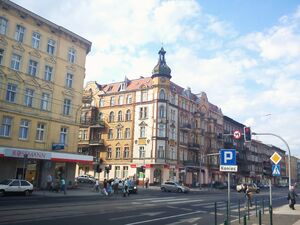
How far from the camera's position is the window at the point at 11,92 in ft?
104

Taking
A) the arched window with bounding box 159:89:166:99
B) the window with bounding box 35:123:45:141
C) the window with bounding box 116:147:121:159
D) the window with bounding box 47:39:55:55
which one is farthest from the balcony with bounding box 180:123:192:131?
the window with bounding box 35:123:45:141

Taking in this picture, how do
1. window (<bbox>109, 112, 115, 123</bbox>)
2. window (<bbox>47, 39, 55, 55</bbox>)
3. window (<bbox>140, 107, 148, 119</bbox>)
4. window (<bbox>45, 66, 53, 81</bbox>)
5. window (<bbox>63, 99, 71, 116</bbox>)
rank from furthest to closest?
window (<bbox>109, 112, 115, 123</bbox>)
window (<bbox>140, 107, 148, 119</bbox>)
window (<bbox>63, 99, 71, 116</bbox>)
window (<bbox>47, 39, 55, 55</bbox>)
window (<bbox>45, 66, 53, 81</bbox>)

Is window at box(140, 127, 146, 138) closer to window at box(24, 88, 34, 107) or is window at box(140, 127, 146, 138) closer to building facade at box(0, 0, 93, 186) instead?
building facade at box(0, 0, 93, 186)

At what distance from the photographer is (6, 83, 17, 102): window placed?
1242 inches

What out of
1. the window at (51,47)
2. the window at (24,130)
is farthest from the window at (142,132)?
the window at (24,130)

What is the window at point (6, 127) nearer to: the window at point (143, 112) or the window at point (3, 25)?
the window at point (3, 25)

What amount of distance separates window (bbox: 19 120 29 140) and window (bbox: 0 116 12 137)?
3.99ft

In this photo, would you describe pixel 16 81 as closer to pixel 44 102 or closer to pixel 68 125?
pixel 44 102

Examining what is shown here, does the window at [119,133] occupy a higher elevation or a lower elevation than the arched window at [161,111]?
lower

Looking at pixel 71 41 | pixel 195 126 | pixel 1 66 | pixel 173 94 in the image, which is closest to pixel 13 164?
pixel 1 66

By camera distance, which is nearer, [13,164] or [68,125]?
[13,164]

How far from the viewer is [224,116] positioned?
8256 cm

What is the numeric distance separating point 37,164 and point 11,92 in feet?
26.2

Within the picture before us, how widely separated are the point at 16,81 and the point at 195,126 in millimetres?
41360
